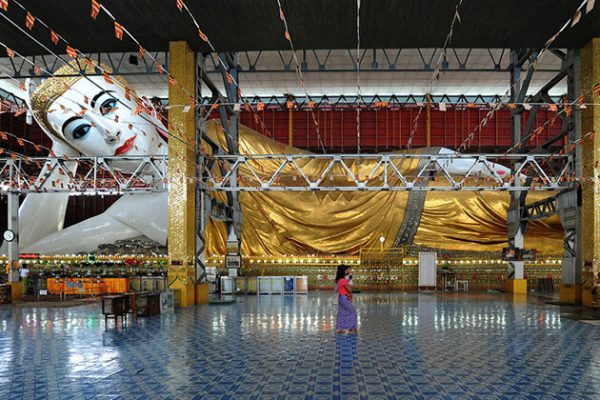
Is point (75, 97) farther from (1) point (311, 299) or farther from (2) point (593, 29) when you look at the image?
(2) point (593, 29)

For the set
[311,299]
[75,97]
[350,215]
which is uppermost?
[75,97]

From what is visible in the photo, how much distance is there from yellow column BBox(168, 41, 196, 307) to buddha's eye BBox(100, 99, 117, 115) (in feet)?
19.2

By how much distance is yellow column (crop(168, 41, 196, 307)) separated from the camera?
1341cm

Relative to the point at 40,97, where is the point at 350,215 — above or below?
below

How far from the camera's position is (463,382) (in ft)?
18.9

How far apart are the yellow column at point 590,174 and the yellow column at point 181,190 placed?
9158 mm

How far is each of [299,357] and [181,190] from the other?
735 cm

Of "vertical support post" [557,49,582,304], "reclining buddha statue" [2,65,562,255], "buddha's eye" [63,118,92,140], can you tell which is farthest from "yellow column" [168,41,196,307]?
"vertical support post" [557,49,582,304]

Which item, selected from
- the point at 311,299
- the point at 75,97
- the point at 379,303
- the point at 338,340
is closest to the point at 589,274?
→ the point at 379,303

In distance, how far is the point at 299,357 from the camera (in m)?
7.05

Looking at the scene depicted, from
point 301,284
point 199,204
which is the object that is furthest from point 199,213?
point 301,284

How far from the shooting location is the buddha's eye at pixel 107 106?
61.3 feet

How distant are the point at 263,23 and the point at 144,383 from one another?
889 centimetres

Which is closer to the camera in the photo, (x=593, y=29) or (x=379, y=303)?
(x=593, y=29)
